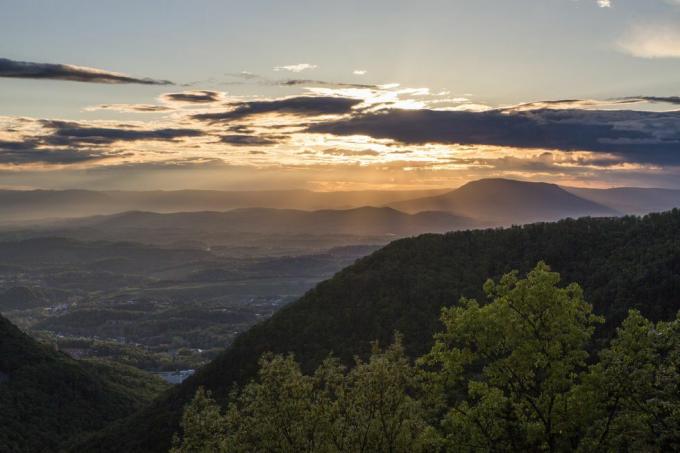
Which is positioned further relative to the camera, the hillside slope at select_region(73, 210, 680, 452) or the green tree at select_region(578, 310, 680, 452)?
the hillside slope at select_region(73, 210, 680, 452)

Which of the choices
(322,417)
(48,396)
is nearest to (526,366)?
(322,417)

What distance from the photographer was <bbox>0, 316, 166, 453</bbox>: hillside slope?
122 meters

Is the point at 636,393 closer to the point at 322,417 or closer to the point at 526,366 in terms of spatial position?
the point at 526,366

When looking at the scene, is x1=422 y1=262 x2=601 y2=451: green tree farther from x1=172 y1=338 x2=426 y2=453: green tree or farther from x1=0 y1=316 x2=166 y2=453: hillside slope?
x1=0 y1=316 x2=166 y2=453: hillside slope

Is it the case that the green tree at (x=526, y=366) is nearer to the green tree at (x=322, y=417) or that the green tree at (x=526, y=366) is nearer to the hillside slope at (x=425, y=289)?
the green tree at (x=322, y=417)

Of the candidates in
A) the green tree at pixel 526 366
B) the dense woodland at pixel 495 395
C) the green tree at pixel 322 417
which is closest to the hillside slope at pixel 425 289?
the green tree at pixel 526 366

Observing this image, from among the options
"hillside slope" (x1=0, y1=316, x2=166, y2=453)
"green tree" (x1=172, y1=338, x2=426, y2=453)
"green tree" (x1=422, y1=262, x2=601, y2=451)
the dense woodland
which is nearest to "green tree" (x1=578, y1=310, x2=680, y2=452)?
the dense woodland

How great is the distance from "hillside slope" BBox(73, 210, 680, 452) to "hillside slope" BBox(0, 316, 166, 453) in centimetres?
1568

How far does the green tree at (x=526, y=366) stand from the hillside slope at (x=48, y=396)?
361 feet

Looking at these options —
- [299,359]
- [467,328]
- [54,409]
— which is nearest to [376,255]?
[299,359]

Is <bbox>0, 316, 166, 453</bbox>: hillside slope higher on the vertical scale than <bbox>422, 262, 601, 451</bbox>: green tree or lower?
lower

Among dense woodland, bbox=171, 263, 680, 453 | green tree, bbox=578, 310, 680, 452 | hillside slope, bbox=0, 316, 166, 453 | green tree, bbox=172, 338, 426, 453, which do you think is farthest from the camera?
hillside slope, bbox=0, 316, 166, 453

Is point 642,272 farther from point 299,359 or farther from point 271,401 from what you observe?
point 271,401

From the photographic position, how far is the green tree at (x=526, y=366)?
3114cm
